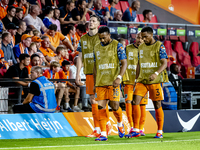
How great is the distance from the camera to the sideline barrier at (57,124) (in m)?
6.21

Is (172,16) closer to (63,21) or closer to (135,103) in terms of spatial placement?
(63,21)

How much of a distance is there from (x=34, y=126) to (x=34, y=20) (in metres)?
5.00

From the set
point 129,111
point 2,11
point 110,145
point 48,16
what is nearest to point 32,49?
point 2,11

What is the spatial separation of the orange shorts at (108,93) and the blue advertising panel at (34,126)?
150 centimetres

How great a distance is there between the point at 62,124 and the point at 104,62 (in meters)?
1.89

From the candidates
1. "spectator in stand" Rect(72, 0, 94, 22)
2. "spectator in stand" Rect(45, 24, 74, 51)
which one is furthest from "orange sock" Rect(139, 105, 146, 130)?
"spectator in stand" Rect(72, 0, 94, 22)

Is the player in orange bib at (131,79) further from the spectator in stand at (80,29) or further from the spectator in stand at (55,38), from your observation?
the spectator in stand at (80,29)

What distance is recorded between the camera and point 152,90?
236 inches

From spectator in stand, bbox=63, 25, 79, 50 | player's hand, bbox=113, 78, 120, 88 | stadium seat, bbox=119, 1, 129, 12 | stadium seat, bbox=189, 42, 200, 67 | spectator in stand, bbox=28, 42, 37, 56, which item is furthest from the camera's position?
stadium seat, bbox=119, 1, 129, 12

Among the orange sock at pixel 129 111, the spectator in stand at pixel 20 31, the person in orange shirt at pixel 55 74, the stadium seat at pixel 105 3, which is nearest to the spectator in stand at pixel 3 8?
the spectator in stand at pixel 20 31

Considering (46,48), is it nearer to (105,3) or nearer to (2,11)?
(2,11)

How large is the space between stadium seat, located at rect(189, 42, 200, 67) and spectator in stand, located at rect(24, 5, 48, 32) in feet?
19.7

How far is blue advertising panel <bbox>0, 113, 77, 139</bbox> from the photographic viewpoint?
20.3 feet

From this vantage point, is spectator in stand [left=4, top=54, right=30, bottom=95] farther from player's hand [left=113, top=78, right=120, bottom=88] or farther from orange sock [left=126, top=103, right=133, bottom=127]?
player's hand [left=113, top=78, right=120, bottom=88]
